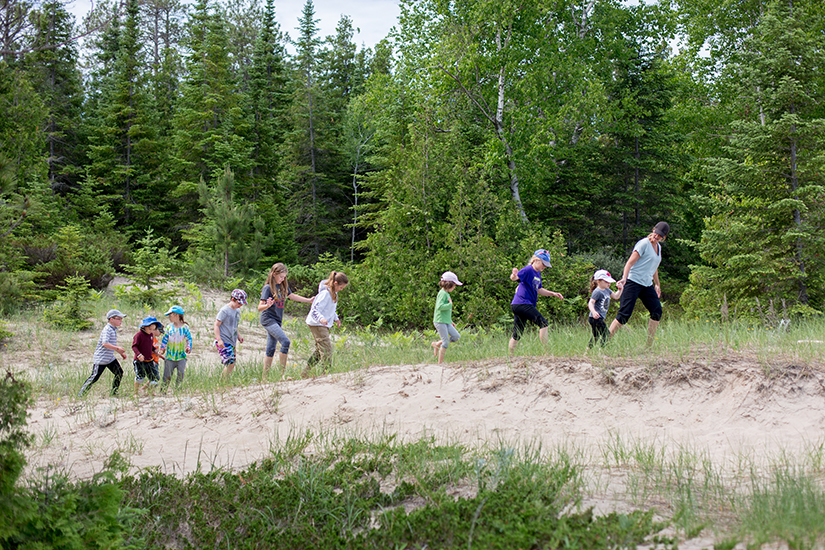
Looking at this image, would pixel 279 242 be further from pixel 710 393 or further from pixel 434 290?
pixel 710 393

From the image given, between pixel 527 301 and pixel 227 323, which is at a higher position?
pixel 527 301

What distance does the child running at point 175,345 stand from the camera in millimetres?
9398

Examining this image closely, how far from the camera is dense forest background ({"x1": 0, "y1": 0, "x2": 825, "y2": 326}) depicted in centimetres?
1334

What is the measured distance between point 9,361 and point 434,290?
36.8ft

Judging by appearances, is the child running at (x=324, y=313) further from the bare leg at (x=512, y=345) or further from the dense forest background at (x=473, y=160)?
the dense forest background at (x=473, y=160)

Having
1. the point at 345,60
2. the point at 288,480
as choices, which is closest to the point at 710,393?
the point at 288,480

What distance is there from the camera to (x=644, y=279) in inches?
328

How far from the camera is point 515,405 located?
7047 mm

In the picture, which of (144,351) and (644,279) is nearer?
(644,279)

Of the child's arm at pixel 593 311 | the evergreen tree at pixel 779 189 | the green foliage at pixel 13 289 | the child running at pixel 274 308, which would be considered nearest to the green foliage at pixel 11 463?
the child running at pixel 274 308

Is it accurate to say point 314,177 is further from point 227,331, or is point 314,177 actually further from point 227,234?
point 227,331

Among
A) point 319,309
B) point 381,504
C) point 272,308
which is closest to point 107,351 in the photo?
point 272,308

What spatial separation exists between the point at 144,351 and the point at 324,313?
9.99 feet

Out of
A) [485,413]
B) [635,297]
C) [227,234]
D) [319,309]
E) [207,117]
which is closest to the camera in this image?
[485,413]
